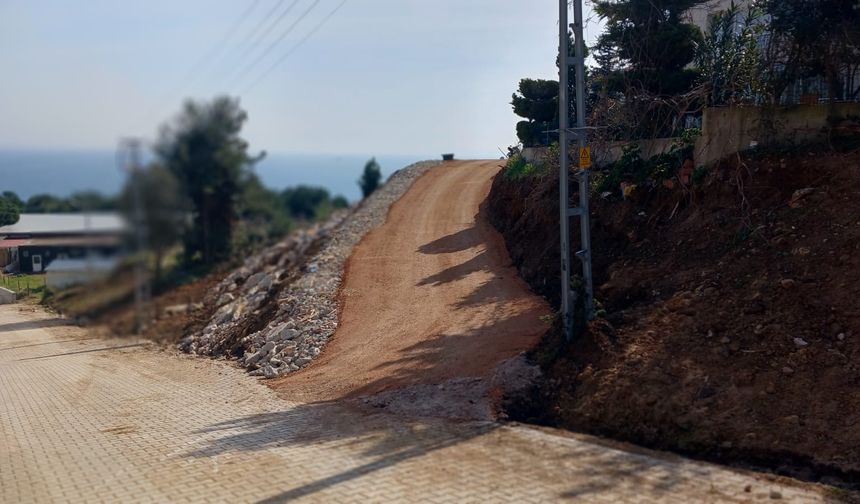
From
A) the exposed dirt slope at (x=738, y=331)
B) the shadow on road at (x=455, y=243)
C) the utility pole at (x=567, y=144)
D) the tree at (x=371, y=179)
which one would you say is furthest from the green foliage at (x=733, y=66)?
the tree at (x=371, y=179)

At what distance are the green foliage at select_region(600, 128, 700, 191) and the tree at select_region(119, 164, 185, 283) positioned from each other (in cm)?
1108

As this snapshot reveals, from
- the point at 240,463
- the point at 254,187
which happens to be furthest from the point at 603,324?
the point at 254,187

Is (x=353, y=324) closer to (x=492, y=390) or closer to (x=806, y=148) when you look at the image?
(x=492, y=390)

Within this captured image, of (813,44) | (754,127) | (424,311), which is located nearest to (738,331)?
(754,127)

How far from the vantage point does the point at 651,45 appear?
15.9 meters

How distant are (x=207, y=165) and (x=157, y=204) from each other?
1.22 feet

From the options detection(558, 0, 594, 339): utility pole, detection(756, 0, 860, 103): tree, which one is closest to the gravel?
detection(558, 0, 594, 339): utility pole

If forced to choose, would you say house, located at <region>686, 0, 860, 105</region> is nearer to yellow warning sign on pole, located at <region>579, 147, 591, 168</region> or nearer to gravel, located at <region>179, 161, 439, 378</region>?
yellow warning sign on pole, located at <region>579, 147, 591, 168</region>

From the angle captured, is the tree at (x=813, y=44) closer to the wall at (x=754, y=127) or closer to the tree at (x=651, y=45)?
the wall at (x=754, y=127)

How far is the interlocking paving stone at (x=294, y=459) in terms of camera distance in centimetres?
723

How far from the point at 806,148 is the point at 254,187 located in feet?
33.7

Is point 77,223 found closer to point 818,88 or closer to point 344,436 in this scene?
point 344,436

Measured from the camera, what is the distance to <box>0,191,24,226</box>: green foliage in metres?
6.22

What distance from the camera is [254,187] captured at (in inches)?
179
